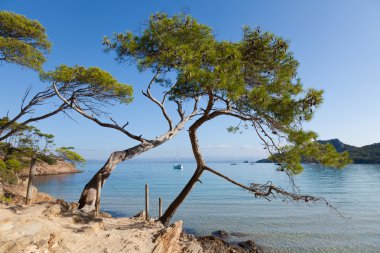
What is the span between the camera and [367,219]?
16.6 meters

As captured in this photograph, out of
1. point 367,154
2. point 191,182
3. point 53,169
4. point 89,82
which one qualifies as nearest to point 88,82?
point 89,82

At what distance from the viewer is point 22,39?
11.5 metres

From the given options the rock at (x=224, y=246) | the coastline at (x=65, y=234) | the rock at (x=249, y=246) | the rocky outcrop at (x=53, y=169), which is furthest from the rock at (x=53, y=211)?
the rocky outcrop at (x=53, y=169)

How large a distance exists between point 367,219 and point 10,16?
65.6ft

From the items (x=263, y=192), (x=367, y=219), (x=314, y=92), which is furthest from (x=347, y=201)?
(x=314, y=92)

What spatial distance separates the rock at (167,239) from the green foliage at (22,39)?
8.75 meters

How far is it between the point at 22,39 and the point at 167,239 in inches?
385

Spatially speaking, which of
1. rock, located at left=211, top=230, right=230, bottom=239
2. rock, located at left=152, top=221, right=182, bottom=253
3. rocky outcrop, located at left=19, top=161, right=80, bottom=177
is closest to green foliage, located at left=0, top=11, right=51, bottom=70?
rock, located at left=152, top=221, right=182, bottom=253

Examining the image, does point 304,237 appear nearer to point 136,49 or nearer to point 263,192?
point 263,192

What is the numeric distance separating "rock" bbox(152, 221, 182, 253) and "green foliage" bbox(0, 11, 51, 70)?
28.7ft

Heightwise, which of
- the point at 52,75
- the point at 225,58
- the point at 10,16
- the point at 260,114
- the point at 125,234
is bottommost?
the point at 125,234

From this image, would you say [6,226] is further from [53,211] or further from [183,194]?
[183,194]

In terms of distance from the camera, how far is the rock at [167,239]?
262 inches

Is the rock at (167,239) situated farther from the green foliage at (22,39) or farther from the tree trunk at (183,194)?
the green foliage at (22,39)
